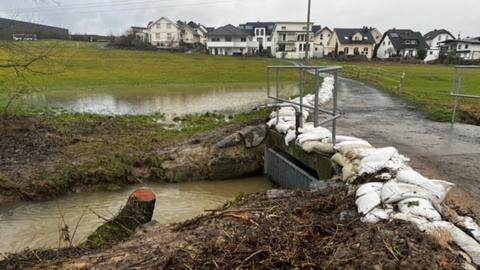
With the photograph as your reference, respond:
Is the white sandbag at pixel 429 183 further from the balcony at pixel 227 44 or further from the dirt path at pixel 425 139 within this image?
the balcony at pixel 227 44

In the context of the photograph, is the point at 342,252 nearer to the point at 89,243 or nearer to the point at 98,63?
the point at 89,243

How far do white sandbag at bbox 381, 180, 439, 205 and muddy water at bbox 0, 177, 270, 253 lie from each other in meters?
3.50

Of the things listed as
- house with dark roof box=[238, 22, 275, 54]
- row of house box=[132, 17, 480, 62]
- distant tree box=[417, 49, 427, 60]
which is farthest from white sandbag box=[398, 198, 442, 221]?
house with dark roof box=[238, 22, 275, 54]

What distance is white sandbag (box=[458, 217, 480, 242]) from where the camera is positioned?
9.56 feet

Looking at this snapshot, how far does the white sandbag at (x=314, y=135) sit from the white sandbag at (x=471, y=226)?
9.64ft

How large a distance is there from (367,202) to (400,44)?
69558 mm

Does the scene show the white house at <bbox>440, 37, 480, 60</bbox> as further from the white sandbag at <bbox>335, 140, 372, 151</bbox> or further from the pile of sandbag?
the pile of sandbag

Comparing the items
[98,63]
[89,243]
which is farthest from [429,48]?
[89,243]

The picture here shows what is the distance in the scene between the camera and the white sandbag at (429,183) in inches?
134

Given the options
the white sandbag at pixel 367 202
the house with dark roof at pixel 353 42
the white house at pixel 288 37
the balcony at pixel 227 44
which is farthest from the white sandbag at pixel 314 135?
the house with dark roof at pixel 353 42

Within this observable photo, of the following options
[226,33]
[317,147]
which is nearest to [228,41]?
[226,33]

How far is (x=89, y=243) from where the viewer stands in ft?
15.0

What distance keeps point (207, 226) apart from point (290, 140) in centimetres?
347

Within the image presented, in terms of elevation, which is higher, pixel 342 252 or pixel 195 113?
pixel 342 252
